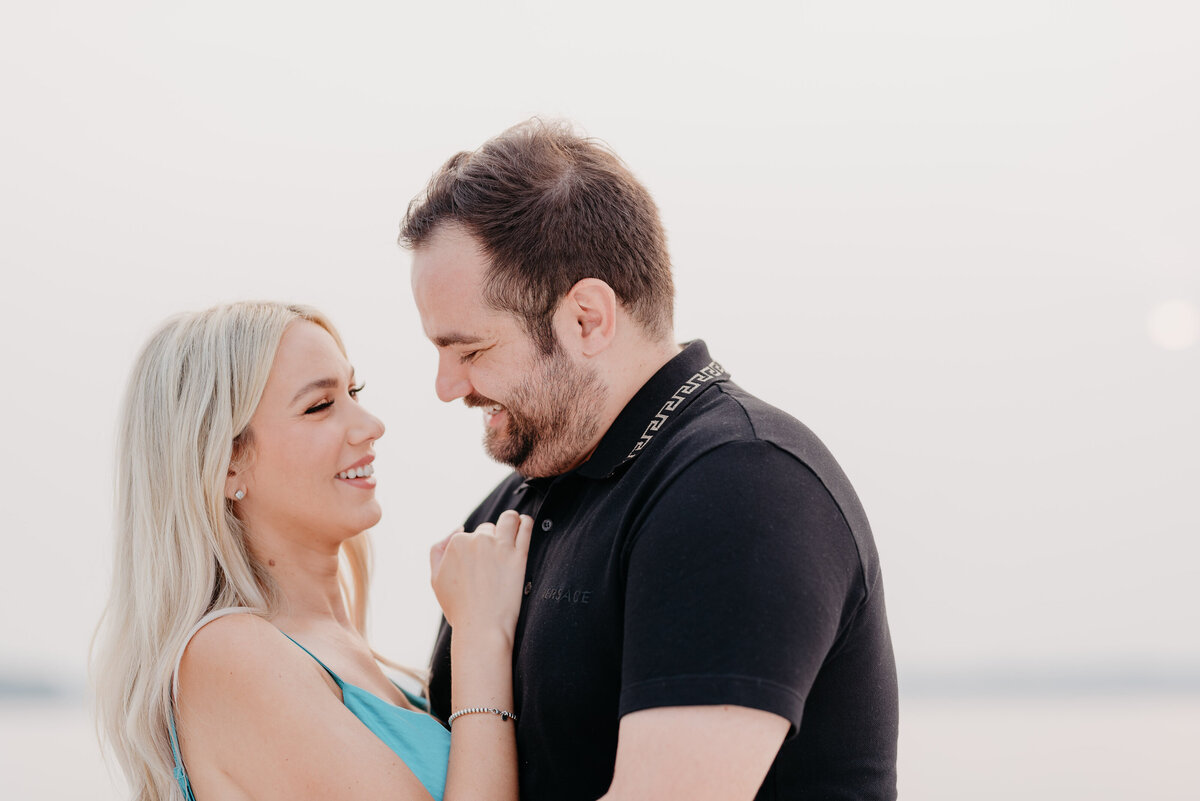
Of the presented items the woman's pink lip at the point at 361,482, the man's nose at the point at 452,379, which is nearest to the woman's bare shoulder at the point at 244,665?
the woman's pink lip at the point at 361,482

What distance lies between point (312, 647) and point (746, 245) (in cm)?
528

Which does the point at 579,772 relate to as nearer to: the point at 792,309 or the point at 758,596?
the point at 758,596

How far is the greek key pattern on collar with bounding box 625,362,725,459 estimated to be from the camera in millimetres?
1723

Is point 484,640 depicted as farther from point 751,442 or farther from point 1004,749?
point 1004,749

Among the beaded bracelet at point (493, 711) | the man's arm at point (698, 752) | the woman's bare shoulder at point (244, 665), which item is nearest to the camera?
the man's arm at point (698, 752)

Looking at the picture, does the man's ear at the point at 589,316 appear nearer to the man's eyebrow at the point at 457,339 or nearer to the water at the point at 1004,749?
the man's eyebrow at the point at 457,339

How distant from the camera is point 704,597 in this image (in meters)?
1.33

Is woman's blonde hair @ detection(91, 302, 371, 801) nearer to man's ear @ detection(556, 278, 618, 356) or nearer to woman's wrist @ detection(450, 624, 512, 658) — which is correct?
woman's wrist @ detection(450, 624, 512, 658)

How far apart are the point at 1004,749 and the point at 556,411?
222 inches

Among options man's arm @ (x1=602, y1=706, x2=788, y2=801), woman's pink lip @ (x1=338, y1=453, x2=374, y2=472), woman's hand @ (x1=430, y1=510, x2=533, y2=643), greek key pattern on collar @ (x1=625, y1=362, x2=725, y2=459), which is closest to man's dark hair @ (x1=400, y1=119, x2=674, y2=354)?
greek key pattern on collar @ (x1=625, y1=362, x2=725, y2=459)

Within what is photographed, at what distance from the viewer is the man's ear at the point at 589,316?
178 cm

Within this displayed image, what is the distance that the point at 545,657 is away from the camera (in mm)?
1625

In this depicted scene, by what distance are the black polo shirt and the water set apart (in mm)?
4046

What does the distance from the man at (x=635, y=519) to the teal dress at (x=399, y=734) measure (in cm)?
16
